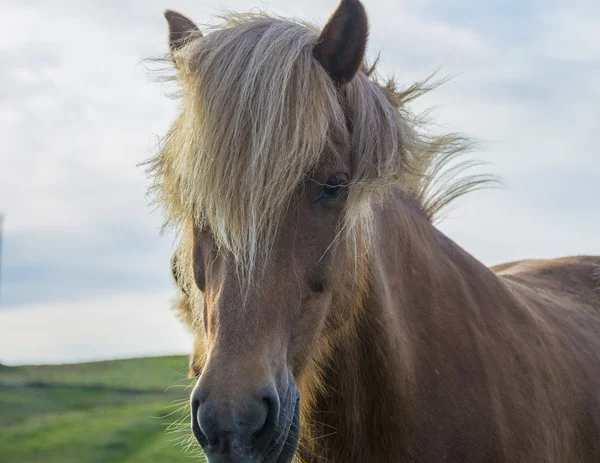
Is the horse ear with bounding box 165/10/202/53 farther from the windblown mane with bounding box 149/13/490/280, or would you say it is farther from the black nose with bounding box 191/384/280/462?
the black nose with bounding box 191/384/280/462

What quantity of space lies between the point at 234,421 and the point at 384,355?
1.03 m

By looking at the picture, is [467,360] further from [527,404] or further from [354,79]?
[354,79]

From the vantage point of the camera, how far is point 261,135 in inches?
105

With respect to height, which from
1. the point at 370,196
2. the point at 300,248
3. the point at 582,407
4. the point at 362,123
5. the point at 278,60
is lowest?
the point at 582,407

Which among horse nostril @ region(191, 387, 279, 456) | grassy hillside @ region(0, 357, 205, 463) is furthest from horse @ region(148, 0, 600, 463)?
grassy hillside @ region(0, 357, 205, 463)

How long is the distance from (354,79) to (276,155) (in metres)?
0.68

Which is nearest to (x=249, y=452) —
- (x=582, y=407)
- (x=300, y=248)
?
(x=300, y=248)

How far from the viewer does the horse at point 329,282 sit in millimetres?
2477

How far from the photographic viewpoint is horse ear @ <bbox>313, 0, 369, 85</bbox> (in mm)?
2893

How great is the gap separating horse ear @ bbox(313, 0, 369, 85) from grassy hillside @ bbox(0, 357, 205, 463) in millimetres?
8728

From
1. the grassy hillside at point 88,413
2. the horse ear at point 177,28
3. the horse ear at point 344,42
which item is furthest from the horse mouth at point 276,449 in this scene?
the grassy hillside at point 88,413

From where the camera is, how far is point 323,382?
305 centimetres

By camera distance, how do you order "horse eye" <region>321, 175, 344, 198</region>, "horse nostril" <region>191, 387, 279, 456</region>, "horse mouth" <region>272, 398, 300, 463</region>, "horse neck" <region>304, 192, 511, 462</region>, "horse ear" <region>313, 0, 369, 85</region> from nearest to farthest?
"horse nostril" <region>191, 387, 279, 456</region>
"horse mouth" <region>272, 398, 300, 463</region>
"horse eye" <region>321, 175, 344, 198</region>
"horse ear" <region>313, 0, 369, 85</region>
"horse neck" <region>304, 192, 511, 462</region>

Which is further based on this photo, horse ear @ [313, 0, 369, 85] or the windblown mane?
horse ear @ [313, 0, 369, 85]
